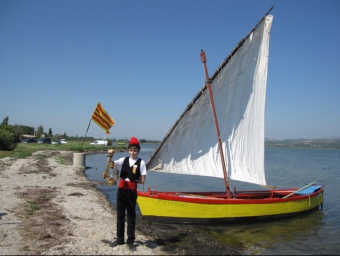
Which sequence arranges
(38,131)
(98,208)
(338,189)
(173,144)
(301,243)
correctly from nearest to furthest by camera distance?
(301,243), (173,144), (98,208), (338,189), (38,131)

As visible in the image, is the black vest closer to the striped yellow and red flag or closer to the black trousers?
the black trousers

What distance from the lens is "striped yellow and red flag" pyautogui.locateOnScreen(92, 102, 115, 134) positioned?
15.1m

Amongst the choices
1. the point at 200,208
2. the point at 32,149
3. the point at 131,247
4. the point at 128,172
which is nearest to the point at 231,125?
the point at 200,208

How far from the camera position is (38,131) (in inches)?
4166

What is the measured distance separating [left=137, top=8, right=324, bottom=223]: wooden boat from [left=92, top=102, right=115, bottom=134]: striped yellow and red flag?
5.99m

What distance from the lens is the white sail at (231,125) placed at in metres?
10.1

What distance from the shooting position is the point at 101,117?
50.0 ft

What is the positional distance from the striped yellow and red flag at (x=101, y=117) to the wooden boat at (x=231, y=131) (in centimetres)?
599

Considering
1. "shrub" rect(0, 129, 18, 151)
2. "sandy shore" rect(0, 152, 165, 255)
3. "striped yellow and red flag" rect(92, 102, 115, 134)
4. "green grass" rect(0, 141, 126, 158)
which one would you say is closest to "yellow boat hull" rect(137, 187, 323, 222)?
"sandy shore" rect(0, 152, 165, 255)

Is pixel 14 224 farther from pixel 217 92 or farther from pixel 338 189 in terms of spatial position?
pixel 338 189

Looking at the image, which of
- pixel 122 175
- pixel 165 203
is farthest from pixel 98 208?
pixel 122 175

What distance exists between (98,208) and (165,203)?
323cm

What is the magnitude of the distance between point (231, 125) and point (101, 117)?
7.80 meters

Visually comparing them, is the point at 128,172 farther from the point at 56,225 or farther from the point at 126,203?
the point at 56,225
